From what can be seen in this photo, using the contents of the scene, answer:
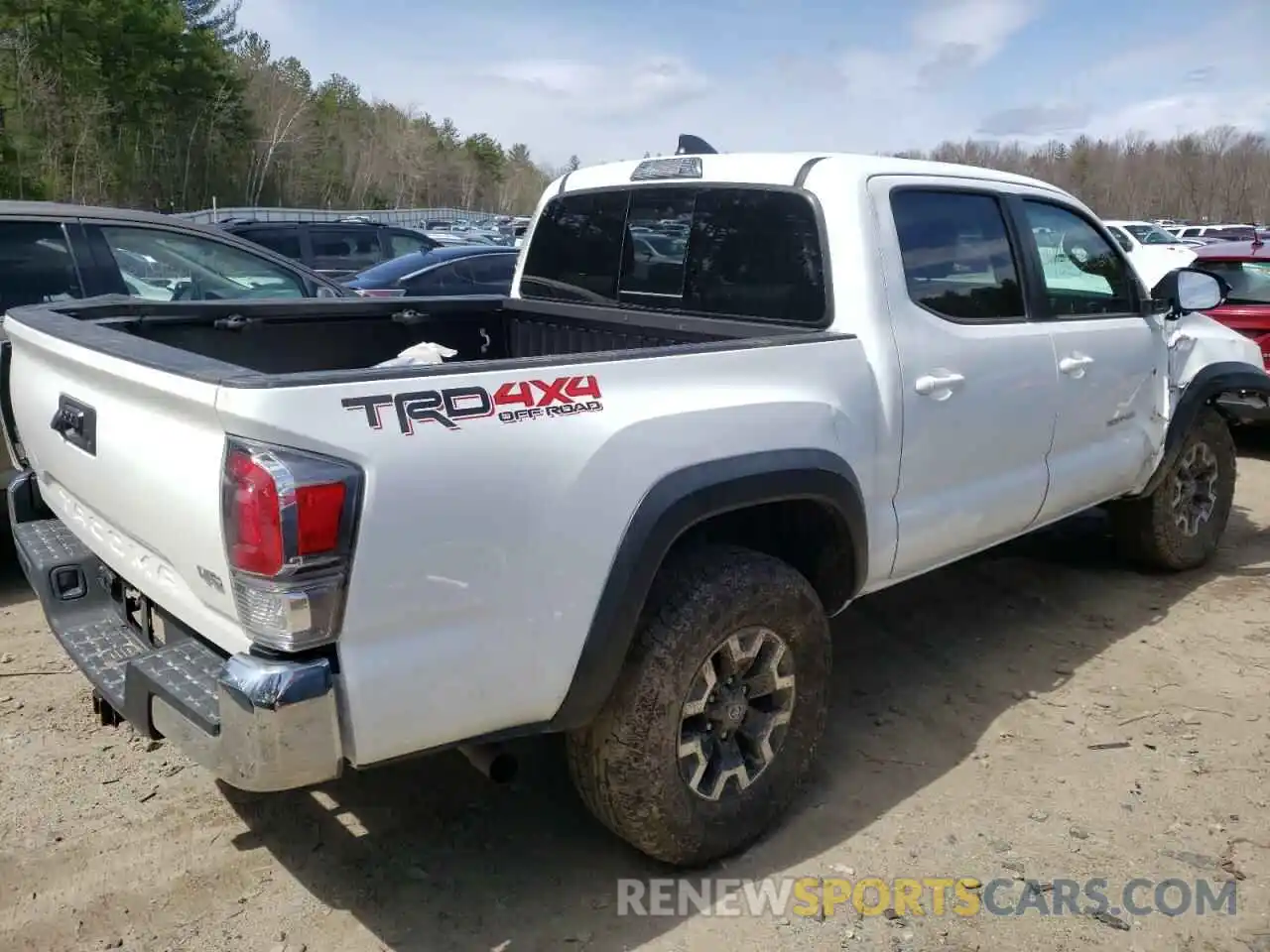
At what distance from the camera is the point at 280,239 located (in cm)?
1397

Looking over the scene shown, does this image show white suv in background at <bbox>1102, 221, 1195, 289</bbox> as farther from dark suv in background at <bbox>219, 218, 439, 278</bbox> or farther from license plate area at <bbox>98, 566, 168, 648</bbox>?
dark suv in background at <bbox>219, 218, 439, 278</bbox>

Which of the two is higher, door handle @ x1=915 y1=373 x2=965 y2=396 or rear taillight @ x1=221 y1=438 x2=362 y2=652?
door handle @ x1=915 y1=373 x2=965 y2=396

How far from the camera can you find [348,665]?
217 cm

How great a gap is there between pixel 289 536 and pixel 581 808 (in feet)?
5.48

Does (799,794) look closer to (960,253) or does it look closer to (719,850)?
(719,850)

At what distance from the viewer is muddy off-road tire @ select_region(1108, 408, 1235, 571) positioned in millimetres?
5176

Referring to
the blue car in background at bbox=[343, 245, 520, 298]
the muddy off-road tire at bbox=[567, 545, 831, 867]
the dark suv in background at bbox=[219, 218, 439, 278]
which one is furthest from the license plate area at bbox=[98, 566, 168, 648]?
the dark suv in background at bbox=[219, 218, 439, 278]

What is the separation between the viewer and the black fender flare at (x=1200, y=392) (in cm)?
491

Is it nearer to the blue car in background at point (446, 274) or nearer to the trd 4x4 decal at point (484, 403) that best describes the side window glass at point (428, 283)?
the blue car in background at point (446, 274)

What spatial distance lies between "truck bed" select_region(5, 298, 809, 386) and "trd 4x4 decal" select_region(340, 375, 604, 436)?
24.7 inches

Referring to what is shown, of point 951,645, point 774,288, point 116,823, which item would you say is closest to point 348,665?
point 116,823

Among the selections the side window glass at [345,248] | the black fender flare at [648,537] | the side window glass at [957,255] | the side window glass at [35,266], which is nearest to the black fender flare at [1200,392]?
the side window glass at [957,255]

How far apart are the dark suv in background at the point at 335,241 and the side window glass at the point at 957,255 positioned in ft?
35.0

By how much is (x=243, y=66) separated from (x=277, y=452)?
6520 cm
